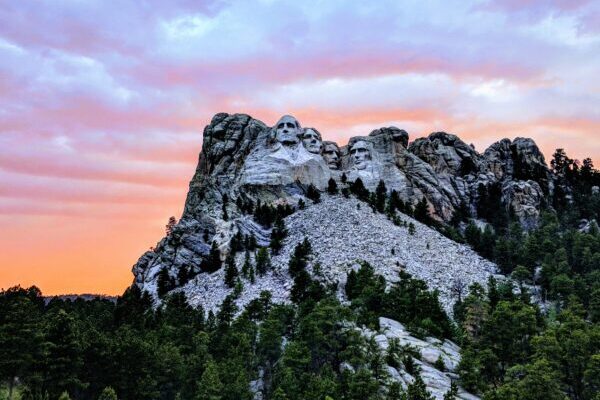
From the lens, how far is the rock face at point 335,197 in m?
121

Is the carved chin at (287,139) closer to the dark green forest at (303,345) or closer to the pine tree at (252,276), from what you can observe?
the dark green forest at (303,345)

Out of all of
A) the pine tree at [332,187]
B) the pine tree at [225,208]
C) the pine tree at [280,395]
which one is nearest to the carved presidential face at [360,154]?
the pine tree at [332,187]

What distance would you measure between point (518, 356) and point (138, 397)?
151ft

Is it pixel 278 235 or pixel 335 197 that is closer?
pixel 278 235

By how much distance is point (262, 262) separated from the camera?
116 metres

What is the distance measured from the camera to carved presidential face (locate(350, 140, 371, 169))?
→ 560 feet

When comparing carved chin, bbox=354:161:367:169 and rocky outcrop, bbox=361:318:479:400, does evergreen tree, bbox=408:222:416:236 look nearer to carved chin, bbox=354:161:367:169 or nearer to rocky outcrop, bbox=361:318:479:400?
carved chin, bbox=354:161:367:169

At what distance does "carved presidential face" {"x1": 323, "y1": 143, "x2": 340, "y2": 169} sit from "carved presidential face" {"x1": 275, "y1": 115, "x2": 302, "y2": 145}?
448 inches

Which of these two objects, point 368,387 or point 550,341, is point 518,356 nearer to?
point 550,341

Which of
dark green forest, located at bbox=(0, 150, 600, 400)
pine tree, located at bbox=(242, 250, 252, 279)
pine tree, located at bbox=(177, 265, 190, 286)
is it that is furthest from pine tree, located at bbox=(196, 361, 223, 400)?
pine tree, located at bbox=(177, 265, 190, 286)

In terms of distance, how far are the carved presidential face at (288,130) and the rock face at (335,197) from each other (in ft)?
0.99

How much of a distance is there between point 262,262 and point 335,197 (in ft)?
131

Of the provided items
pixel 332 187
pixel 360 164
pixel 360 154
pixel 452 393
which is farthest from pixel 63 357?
pixel 360 154

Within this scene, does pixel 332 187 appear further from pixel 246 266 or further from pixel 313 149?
pixel 246 266
